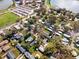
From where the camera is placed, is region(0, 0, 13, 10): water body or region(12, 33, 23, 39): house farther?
region(0, 0, 13, 10): water body

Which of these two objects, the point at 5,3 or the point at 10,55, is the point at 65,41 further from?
the point at 5,3

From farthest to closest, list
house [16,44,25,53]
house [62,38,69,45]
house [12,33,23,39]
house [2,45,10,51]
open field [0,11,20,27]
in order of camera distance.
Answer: open field [0,11,20,27]
house [12,33,23,39]
house [62,38,69,45]
house [2,45,10,51]
house [16,44,25,53]

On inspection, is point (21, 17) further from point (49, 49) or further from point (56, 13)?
point (49, 49)

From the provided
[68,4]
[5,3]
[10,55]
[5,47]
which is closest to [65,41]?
[10,55]

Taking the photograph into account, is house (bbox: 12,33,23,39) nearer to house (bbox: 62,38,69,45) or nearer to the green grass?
the green grass

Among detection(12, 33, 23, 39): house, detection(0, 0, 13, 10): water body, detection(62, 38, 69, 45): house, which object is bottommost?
detection(62, 38, 69, 45): house

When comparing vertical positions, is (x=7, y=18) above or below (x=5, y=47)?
above

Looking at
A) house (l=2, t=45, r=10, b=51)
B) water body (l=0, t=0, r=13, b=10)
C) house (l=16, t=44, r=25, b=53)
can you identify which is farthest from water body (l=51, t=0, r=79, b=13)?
house (l=2, t=45, r=10, b=51)
